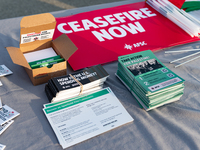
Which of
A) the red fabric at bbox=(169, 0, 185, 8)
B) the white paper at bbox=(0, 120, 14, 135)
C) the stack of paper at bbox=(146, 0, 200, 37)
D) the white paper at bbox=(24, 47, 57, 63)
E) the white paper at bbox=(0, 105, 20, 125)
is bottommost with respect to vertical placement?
the white paper at bbox=(0, 120, 14, 135)

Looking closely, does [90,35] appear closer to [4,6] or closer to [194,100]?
[194,100]

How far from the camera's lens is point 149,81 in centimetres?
109

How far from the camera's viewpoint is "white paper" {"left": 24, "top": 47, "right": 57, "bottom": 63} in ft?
4.23

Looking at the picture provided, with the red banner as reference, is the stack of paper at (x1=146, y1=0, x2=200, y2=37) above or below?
above

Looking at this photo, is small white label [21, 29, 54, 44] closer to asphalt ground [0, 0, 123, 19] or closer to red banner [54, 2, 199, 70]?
red banner [54, 2, 199, 70]

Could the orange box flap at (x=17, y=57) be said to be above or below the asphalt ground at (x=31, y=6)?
above

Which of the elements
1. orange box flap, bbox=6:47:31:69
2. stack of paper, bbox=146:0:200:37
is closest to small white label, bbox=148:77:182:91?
orange box flap, bbox=6:47:31:69

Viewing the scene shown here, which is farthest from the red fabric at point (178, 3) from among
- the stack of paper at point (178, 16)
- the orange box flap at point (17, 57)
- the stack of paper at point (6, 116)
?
the stack of paper at point (6, 116)

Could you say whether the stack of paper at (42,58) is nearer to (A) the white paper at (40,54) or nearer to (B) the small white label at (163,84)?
(A) the white paper at (40,54)

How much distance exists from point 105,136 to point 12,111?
0.51 meters

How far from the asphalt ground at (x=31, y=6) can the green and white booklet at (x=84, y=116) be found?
→ 1.86m

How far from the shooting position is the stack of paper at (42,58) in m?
1.18

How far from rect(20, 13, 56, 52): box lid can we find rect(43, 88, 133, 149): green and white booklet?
0.47m

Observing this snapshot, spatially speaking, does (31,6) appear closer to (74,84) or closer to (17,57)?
(17,57)
